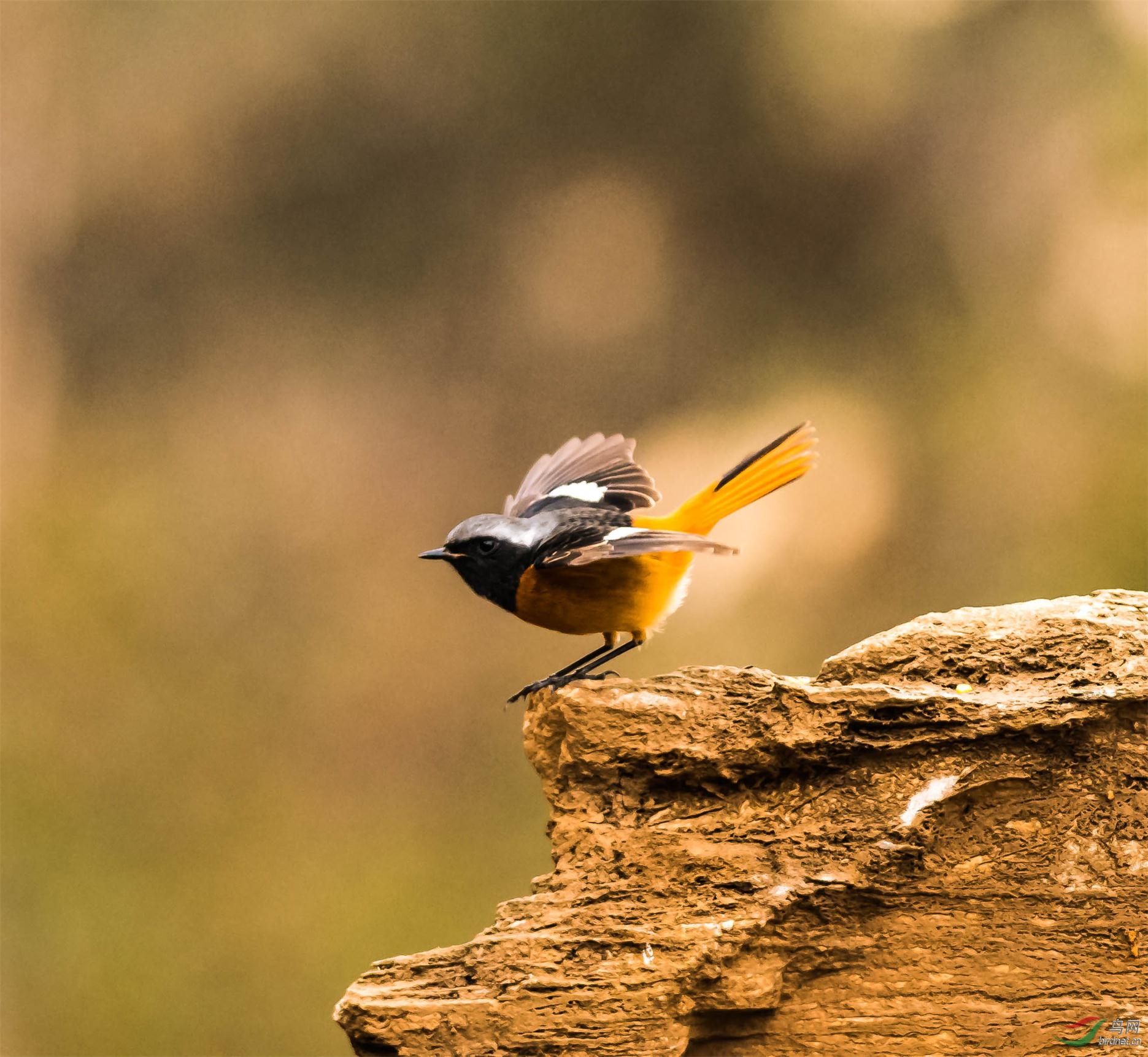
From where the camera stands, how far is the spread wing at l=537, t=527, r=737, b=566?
8.27 feet

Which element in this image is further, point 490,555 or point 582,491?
point 582,491

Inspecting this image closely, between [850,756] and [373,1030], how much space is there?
1.18 m

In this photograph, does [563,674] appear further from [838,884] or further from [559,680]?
[838,884]

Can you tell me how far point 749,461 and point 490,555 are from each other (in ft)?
2.38

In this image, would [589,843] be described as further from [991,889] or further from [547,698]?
[991,889]

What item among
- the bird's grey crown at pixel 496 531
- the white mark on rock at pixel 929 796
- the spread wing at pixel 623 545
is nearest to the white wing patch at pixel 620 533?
the spread wing at pixel 623 545

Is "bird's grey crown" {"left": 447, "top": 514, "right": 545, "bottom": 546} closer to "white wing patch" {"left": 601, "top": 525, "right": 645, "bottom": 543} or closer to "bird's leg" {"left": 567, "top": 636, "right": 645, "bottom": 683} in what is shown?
"white wing patch" {"left": 601, "top": 525, "right": 645, "bottom": 543}

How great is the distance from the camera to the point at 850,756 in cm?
254

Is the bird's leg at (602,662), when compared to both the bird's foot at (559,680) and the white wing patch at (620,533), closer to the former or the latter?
the bird's foot at (559,680)

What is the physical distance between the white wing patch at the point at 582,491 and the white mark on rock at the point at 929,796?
1294 millimetres

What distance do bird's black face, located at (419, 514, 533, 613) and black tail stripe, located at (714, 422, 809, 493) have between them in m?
0.54

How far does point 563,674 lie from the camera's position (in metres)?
2.84

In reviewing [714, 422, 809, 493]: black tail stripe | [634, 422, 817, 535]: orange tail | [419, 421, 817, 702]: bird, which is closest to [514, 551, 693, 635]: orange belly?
[419, 421, 817, 702]: bird

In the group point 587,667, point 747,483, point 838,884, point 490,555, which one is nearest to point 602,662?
point 587,667
